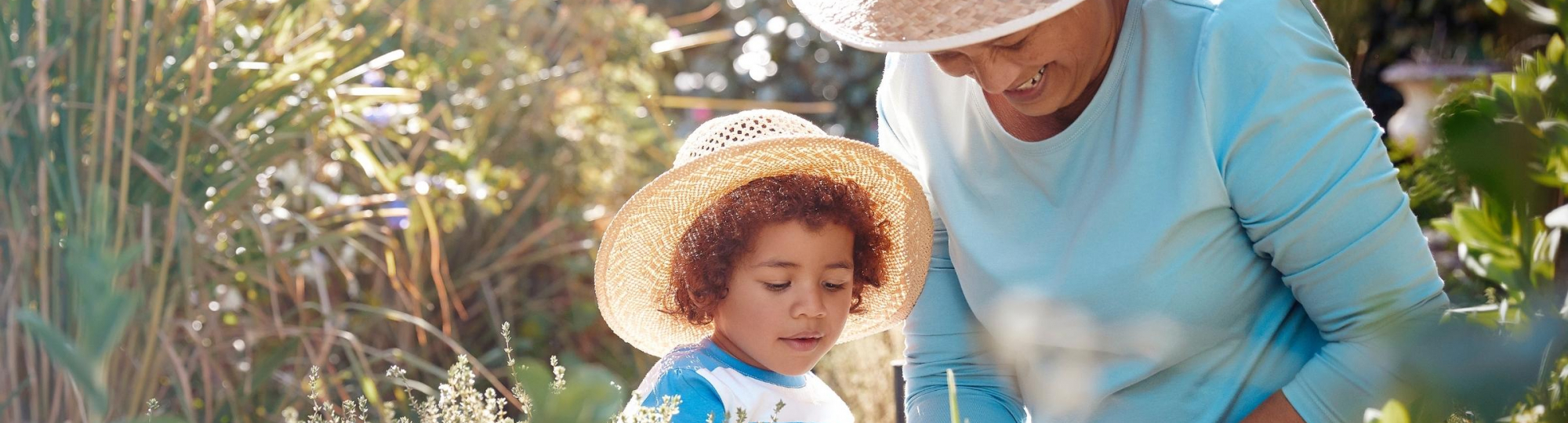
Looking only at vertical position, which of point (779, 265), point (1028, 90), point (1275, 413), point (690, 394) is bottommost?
point (1275, 413)

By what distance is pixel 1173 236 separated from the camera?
1719 mm

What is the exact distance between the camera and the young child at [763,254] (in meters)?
1.93

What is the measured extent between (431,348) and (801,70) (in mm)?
3578

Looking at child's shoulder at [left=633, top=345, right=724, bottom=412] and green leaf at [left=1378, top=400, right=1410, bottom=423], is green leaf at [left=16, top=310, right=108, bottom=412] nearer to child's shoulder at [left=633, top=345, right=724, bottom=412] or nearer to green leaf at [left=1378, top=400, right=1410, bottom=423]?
green leaf at [left=1378, top=400, right=1410, bottom=423]

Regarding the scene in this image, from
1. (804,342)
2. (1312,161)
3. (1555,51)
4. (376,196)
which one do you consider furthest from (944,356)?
(376,196)

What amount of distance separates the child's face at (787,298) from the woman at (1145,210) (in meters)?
0.16

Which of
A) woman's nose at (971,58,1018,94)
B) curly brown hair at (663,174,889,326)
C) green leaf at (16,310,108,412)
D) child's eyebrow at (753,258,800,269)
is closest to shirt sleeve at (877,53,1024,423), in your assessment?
curly brown hair at (663,174,889,326)

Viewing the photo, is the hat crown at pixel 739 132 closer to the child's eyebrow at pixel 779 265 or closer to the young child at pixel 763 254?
the young child at pixel 763 254

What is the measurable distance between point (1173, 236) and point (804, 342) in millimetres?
528

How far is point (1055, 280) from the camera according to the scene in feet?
5.96

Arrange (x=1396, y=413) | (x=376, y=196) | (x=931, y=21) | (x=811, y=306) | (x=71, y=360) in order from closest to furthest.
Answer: (x=71, y=360)
(x=1396, y=413)
(x=931, y=21)
(x=811, y=306)
(x=376, y=196)

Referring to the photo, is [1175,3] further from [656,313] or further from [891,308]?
[656,313]

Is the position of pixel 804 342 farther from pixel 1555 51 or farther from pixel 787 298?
pixel 1555 51

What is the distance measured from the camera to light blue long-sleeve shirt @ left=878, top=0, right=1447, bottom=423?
1.58 metres
